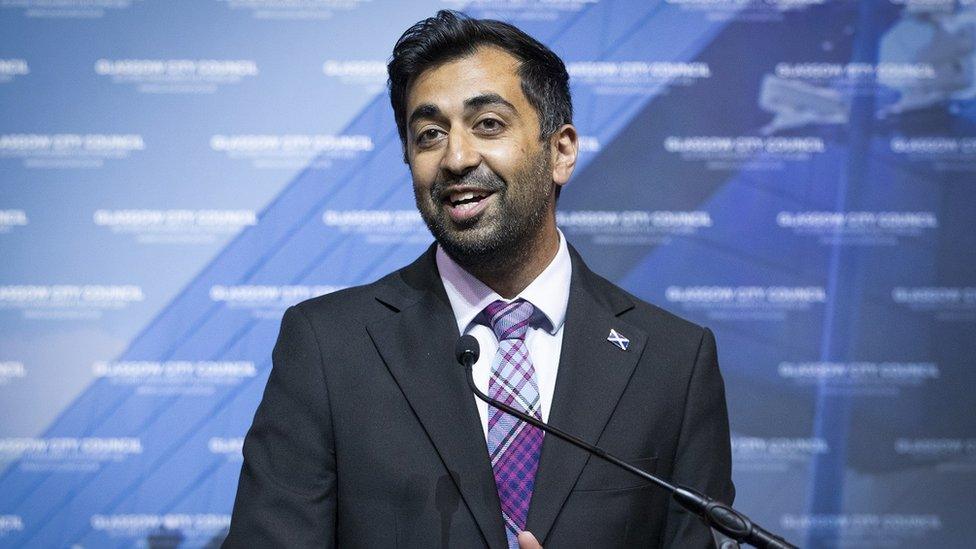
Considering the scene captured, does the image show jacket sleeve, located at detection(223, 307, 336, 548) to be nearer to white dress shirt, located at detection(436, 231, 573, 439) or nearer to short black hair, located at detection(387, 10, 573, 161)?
white dress shirt, located at detection(436, 231, 573, 439)

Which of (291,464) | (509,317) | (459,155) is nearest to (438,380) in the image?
(509,317)

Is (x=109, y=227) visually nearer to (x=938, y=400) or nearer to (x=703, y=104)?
(x=703, y=104)

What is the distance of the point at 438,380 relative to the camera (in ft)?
6.26

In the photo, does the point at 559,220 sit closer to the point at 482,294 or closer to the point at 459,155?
the point at 482,294

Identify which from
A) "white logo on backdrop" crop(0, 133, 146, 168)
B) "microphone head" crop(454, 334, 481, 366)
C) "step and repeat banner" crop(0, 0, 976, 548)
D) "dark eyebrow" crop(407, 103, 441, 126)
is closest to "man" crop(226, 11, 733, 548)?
"dark eyebrow" crop(407, 103, 441, 126)

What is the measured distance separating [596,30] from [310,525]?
7.16 feet

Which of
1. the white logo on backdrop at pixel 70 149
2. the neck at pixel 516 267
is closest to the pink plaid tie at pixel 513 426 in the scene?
the neck at pixel 516 267

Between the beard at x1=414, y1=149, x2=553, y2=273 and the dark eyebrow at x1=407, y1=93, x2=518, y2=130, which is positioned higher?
the dark eyebrow at x1=407, y1=93, x2=518, y2=130

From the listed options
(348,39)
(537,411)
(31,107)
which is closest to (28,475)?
(31,107)

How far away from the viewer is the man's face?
199 cm

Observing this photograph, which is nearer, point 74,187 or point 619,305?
point 619,305

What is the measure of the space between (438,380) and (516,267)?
361 mm

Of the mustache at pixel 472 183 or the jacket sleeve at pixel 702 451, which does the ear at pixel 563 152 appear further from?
the jacket sleeve at pixel 702 451

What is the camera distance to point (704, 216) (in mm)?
3334
